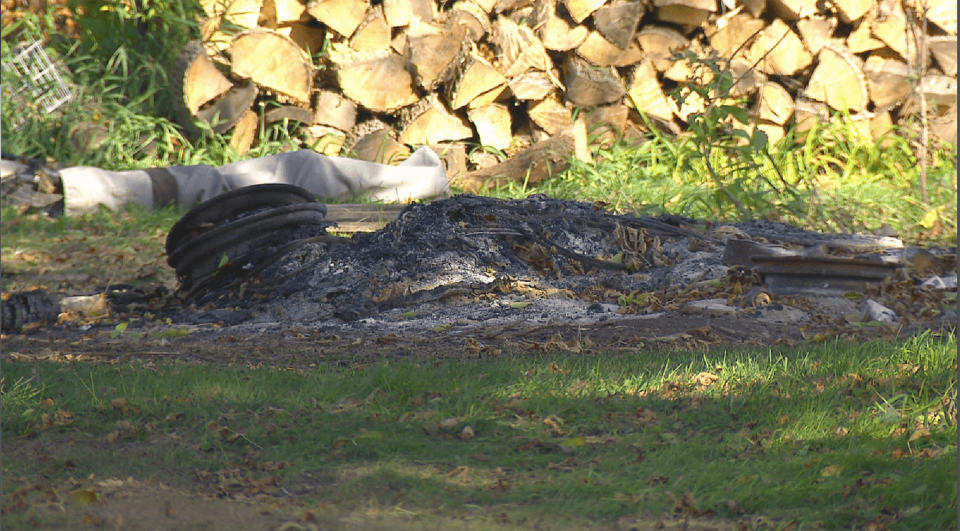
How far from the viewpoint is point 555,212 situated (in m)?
5.53

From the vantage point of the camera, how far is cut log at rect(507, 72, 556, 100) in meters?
8.53

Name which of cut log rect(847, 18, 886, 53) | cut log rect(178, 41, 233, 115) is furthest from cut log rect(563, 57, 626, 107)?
cut log rect(178, 41, 233, 115)

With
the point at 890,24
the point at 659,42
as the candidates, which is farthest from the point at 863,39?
the point at 659,42

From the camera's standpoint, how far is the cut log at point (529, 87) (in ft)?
28.0

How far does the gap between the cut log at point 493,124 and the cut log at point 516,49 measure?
12.7 inches

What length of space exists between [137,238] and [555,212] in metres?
2.83

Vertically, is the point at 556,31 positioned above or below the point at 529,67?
above

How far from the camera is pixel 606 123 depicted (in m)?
8.73

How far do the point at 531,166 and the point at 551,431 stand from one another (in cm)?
542

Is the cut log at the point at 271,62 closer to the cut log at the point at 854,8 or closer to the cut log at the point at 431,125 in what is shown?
the cut log at the point at 431,125

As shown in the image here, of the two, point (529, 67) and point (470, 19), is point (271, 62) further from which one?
point (529, 67)

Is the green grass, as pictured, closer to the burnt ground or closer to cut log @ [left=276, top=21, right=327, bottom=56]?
the burnt ground

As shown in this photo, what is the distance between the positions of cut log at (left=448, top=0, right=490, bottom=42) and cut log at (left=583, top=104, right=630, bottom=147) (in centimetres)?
118

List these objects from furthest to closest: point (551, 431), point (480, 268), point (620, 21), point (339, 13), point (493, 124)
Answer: point (493, 124) < point (620, 21) < point (339, 13) < point (480, 268) < point (551, 431)
